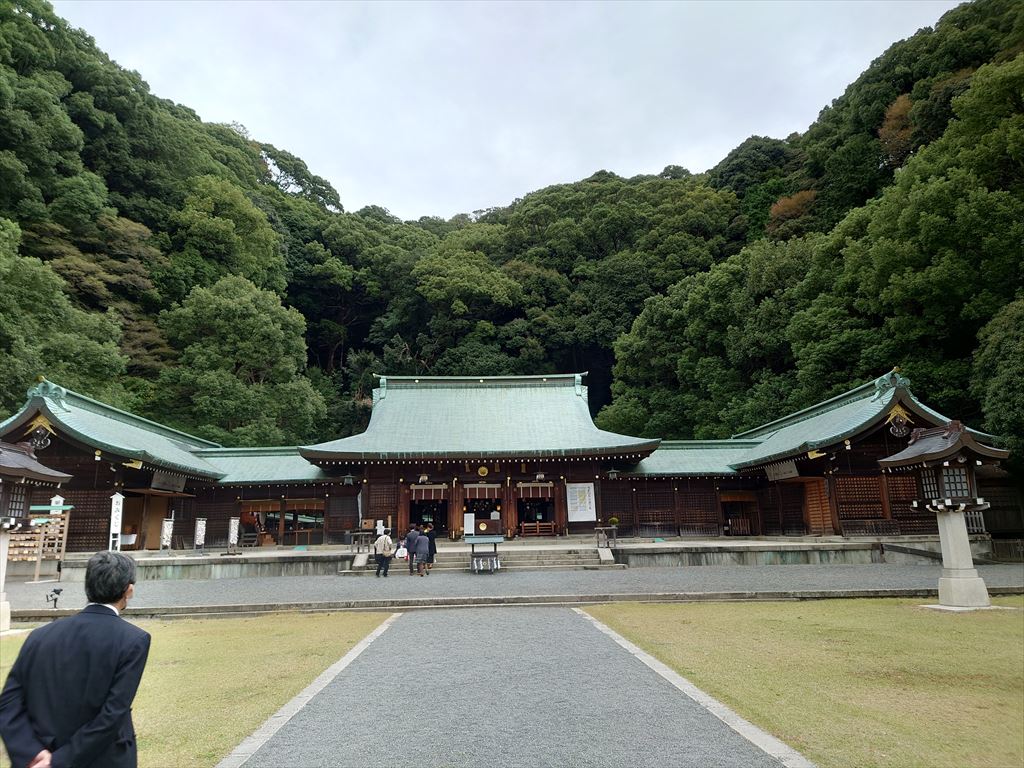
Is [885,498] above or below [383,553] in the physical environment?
above

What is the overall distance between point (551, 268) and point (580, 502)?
2889 centimetres

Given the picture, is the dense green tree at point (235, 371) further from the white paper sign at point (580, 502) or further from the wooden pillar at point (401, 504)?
the white paper sign at point (580, 502)

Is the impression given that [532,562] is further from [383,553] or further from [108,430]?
[108,430]

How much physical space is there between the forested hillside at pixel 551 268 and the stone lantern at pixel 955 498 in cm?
1096

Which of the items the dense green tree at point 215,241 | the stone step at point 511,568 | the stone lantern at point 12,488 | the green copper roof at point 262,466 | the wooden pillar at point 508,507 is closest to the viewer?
the stone lantern at point 12,488

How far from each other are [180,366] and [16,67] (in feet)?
56.8

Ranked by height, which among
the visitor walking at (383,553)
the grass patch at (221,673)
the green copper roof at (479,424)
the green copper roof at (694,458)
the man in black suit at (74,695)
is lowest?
the grass patch at (221,673)

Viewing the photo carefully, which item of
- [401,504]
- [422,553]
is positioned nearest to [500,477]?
[401,504]

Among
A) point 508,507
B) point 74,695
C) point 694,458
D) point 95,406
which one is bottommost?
point 74,695

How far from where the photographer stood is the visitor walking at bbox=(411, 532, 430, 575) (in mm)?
15720

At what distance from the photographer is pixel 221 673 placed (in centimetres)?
663

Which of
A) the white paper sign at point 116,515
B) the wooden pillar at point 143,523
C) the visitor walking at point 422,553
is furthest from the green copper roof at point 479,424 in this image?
the visitor walking at point 422,553

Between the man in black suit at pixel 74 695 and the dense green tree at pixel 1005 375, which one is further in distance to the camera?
the dense green tree at pixel 1005 375

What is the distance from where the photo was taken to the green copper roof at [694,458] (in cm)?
2388
